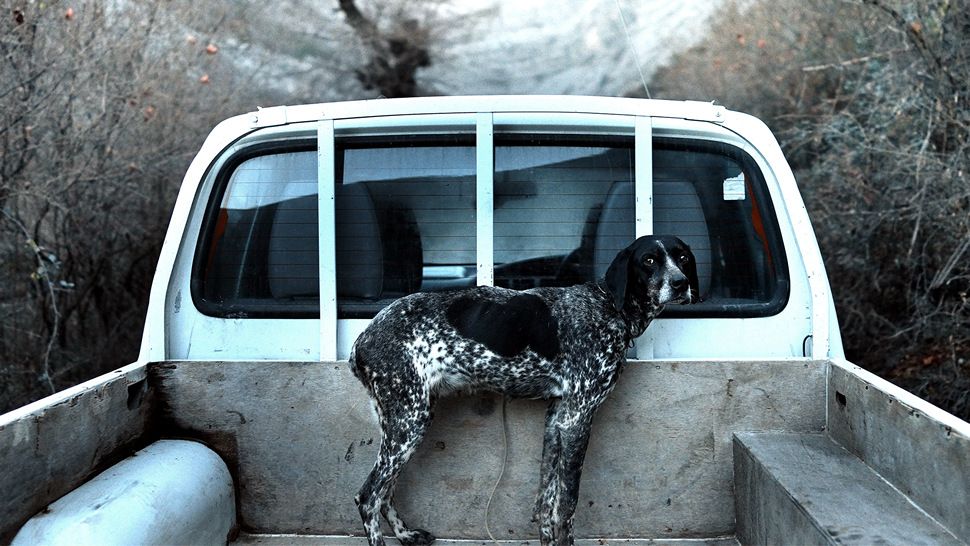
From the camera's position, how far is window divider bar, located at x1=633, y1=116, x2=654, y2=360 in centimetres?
346

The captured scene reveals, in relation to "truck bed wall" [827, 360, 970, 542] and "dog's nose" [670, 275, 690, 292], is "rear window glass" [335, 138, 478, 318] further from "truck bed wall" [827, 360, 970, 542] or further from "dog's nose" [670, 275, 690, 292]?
"truck bed wall" [827, 360, 970, 542]

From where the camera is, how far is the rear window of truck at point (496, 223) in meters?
3.53

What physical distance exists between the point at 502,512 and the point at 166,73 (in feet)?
20.7

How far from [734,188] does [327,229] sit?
1578 mm

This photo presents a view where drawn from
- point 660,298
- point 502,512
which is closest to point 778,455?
point 660,298

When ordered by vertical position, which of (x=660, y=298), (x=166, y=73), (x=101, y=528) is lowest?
(x=101, y=528)

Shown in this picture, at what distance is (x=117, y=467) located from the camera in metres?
2.96

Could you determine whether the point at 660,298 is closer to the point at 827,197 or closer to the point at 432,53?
the point at 827,197

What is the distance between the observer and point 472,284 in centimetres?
352

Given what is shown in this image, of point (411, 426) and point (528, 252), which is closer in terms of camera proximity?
point (411, 426)

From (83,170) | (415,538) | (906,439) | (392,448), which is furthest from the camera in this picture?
(83,170)

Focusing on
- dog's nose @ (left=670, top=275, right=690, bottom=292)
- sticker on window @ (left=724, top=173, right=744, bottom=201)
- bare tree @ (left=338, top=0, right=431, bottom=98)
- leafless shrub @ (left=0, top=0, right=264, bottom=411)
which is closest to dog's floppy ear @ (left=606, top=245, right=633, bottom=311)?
dog's nose @ (left=670, top=275, right=690, bottom=292)

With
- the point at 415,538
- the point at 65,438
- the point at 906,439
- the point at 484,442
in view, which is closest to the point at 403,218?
the point at 484,442

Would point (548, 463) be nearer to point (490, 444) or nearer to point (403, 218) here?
point (490, 444)
